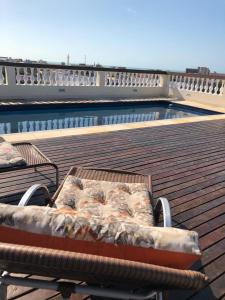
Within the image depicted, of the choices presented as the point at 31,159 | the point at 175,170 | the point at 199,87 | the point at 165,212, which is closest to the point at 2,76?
the point at 31,159

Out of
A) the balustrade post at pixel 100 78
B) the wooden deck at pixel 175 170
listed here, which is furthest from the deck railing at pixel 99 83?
the wooden deck at pixel 175 170

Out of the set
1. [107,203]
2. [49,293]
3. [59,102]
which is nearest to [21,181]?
[107,203]

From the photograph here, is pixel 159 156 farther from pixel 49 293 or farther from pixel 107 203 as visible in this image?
pixel 49 293

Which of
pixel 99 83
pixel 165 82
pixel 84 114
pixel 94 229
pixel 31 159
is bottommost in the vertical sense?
pixel 84 114

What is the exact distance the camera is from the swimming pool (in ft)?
22.8

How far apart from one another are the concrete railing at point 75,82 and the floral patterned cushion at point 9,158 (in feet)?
19.5

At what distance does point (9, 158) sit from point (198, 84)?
32.0ft

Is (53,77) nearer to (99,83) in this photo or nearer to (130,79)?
(99,83)

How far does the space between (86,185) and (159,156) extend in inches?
88.3

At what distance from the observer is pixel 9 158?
8.77 feet

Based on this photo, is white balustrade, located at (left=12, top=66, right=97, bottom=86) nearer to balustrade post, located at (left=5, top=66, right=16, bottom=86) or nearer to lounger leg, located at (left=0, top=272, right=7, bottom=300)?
balustrade post, located at (left=5, top=66, right=16, bottom=86)

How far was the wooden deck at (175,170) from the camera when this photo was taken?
2209mm

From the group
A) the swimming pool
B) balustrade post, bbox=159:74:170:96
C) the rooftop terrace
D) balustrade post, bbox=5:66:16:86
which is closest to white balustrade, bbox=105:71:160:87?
balustrade post, bbox=159:74:170:96

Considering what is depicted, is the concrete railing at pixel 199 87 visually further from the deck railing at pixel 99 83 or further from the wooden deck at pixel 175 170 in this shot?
the wooden deck at pixel 175 170
